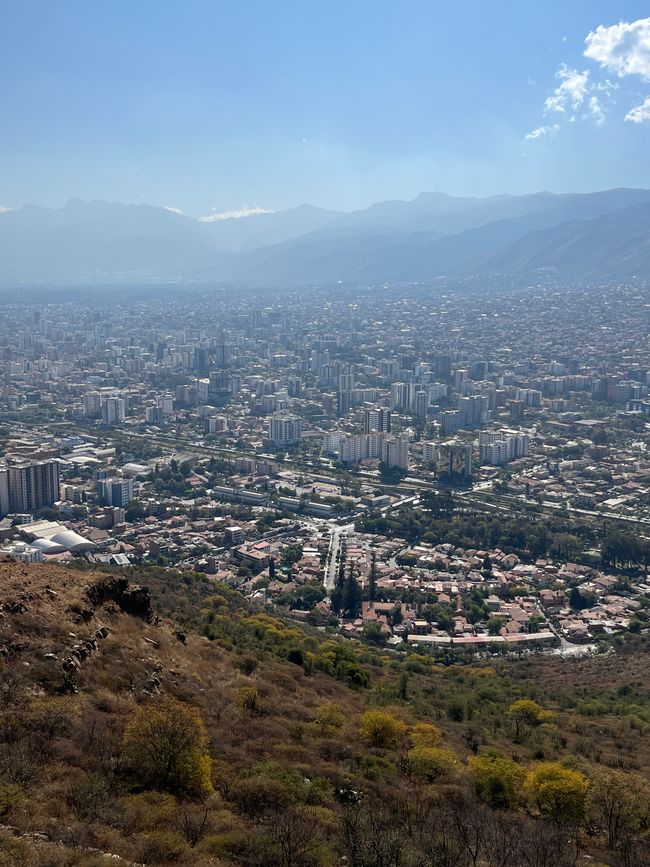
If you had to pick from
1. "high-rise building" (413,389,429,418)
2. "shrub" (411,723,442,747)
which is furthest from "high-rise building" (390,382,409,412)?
"shrub" (411,723,442,747)

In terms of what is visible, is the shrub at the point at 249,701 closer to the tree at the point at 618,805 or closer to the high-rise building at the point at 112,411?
the tree at the point at 618,805

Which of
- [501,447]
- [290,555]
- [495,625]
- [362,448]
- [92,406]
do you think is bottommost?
[495,625]

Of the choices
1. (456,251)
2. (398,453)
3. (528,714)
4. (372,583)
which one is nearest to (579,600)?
(372,583)

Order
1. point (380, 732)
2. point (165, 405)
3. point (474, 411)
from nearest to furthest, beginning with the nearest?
point (380, 732), point (474, 411), point (165, 405)

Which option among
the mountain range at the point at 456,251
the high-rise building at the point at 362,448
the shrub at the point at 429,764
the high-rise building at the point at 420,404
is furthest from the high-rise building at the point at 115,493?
the mountain range at the point at 456,251

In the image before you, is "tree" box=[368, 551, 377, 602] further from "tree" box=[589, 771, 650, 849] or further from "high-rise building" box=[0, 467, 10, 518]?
"high-rise building" box=[0, 467, 10, 518]

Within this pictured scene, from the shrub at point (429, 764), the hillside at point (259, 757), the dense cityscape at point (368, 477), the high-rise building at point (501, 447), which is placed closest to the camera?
the hillside at point (259, 757)

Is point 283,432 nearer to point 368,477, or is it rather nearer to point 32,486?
point 368,477
